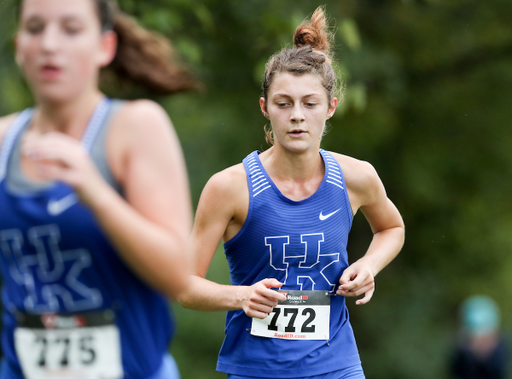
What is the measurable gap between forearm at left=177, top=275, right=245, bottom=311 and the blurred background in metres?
4.92

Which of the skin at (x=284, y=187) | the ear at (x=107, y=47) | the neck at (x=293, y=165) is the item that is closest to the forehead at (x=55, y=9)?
the ear at (x=107, y=47)

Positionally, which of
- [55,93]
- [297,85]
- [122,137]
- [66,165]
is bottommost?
[66,165]

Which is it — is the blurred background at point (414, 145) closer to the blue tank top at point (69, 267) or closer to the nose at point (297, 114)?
the nose at point (297, 114)

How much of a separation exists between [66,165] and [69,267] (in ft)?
1.34

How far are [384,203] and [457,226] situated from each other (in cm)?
919

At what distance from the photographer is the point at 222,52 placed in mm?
9391

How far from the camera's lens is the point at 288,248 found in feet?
11.9

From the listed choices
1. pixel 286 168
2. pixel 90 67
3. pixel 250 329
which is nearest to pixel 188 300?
pixel 250 329

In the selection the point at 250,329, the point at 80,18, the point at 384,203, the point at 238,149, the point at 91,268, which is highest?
the point at 238,149

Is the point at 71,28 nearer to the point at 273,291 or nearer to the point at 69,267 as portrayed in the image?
the point at 69,267

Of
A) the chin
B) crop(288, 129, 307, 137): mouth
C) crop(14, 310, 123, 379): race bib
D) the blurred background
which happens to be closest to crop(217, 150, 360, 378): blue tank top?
crop(288, 129, 307, 137): mouth

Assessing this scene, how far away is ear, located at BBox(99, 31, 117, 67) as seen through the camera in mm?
2174

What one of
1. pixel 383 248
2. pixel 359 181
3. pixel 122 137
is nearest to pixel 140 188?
pixel 122 137

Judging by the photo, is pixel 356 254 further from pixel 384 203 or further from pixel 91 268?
pixel 91 268
